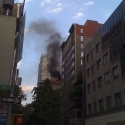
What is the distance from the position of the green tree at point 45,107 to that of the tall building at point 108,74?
10.3 m

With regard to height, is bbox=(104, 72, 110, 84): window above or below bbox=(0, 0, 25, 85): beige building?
below

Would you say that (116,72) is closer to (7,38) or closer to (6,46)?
(6,46)

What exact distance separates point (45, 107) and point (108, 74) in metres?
15.3

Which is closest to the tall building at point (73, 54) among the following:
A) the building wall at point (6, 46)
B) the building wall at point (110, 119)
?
the building wall at point (110, 119)

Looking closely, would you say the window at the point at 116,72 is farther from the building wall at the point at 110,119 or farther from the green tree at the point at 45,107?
the green tree at the point at 45,107

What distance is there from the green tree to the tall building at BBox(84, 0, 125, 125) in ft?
33.9

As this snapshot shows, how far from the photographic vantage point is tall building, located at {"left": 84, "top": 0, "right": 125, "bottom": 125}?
36.1m

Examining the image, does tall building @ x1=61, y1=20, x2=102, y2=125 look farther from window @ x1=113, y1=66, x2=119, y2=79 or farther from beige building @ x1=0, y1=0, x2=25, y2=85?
beige building @ x1=0, y1=0, x2=25, y2=85

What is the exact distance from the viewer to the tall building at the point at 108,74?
119 feet

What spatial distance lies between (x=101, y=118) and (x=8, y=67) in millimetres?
20739

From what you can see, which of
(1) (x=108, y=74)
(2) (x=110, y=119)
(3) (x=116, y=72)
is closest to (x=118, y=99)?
(2) (x=110, y=119)

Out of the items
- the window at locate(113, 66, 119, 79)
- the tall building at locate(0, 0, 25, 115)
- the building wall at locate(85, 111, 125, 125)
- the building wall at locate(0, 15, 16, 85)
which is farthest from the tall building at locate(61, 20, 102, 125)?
the building wall at locate(0, 15, 16, 85)

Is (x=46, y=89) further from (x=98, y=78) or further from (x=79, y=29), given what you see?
(x=79, y=29)

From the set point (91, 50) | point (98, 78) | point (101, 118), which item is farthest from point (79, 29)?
point (101, 118)
